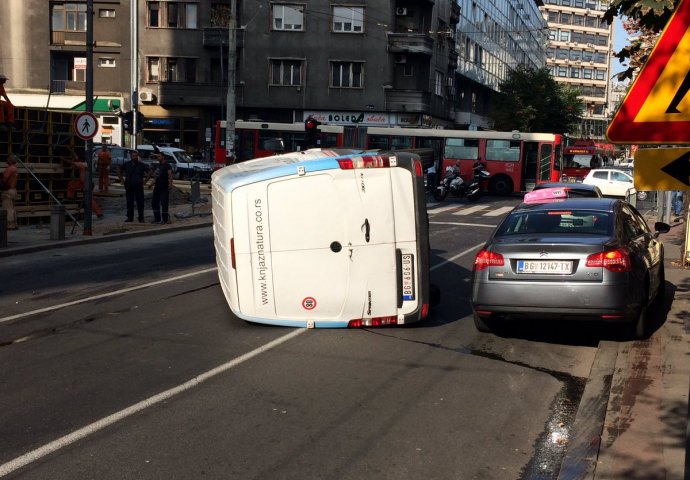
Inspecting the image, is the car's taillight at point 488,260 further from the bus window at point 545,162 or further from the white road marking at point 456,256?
the bus window at point 545,162

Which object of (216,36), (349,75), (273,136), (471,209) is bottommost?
(471,209)

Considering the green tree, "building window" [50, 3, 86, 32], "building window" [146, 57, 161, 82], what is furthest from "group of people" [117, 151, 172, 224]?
the green tree

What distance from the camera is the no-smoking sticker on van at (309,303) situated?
30.5ft

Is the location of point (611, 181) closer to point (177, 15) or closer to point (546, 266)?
point (177, 15)

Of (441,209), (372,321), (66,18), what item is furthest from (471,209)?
(66,18)

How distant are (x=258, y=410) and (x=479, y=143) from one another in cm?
3155

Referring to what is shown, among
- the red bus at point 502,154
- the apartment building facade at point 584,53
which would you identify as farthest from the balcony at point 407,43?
the apartment building facade at point 584,53

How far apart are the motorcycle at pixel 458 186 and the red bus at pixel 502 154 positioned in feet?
7.09

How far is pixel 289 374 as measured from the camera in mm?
7598

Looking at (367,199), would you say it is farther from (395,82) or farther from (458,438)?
(395,82)

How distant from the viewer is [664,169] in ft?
12.3

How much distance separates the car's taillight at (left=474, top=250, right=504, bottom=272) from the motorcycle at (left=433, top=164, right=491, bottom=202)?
937 inches

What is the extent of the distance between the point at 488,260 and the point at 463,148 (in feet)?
94.4

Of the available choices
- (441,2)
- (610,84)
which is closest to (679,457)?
(441,2)
